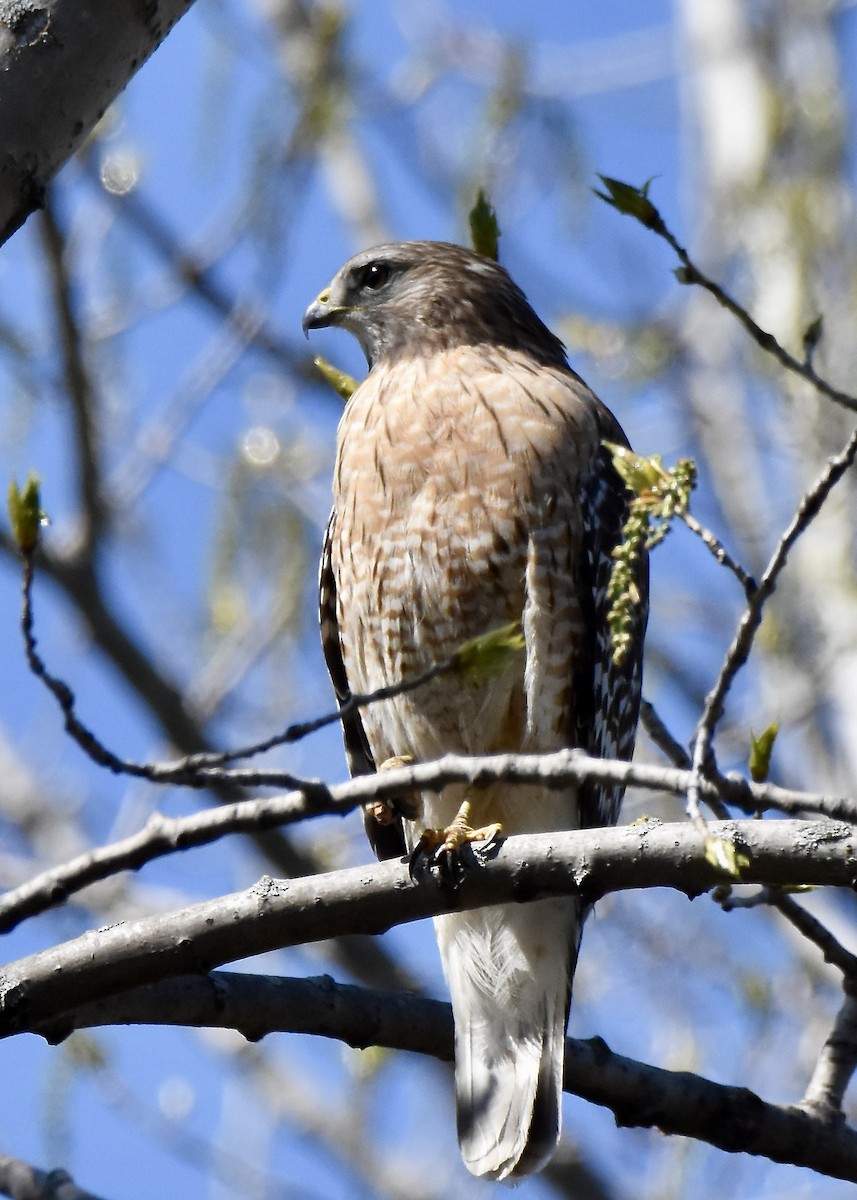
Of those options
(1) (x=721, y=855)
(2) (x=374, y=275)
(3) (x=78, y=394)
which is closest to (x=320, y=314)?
(2) (x=374, y=275)

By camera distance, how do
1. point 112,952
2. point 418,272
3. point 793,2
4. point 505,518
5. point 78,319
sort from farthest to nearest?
point 793,2 < point 78,319 < point 418,272 < point 505,518 < point 112,952

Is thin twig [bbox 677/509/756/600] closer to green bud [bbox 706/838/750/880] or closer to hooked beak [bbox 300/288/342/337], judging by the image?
green bud [bbox 706/838/750/880]

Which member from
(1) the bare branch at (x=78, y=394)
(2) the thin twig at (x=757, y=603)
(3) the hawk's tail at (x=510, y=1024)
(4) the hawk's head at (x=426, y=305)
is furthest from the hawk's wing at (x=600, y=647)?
(1) the bare branch at (x=78, y=394)

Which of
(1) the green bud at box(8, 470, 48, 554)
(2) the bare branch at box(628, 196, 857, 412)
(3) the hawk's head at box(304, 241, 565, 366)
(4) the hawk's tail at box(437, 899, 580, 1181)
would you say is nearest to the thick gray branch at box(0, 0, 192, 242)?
(1) the green bud at box(8, 470, 48, 554)

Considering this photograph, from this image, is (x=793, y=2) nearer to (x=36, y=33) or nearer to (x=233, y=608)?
(x=233, y=608)

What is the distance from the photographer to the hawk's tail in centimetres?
410

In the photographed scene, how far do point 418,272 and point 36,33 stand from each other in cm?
273

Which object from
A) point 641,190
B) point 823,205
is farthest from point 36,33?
point 823,205

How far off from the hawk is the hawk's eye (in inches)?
26.4

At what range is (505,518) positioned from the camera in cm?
417

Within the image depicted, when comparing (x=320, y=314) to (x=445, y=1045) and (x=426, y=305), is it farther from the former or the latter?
(x=445, y=1045)

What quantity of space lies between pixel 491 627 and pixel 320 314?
1.55 metres

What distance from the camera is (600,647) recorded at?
421 cm

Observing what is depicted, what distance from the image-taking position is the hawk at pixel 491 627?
4160 mm
